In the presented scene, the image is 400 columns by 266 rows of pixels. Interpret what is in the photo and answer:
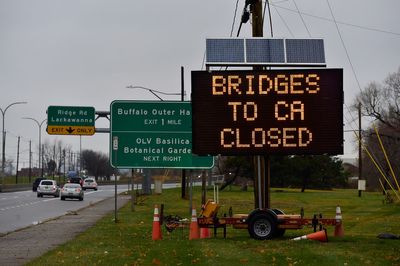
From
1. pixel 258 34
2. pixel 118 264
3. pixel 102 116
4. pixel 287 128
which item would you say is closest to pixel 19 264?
pixel 118 264

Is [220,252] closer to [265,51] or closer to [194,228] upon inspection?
[194,228]

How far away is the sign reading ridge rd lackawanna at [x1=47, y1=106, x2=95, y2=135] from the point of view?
4212cm

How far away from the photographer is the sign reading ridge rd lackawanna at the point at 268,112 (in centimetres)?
1551

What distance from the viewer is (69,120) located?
42344 millimetres

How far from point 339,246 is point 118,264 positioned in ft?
15.0

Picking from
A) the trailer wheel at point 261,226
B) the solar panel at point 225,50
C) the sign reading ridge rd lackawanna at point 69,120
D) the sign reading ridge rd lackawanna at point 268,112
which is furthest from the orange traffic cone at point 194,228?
the sign reading ridge rd lackawanna at point 69,120

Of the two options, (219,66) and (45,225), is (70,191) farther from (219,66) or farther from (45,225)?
(219,66)

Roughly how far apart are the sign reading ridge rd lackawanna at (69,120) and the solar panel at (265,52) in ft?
87.5

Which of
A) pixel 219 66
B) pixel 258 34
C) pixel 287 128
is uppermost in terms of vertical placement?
pixel 258 34

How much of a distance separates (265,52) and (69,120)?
27.1 meters

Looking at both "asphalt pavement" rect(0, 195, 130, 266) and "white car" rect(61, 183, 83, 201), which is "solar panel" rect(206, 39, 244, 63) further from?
"white car" rect(61, 183, 83, 201)

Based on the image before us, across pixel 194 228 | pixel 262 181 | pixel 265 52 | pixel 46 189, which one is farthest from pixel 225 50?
pixel 46 189

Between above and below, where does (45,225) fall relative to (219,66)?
below

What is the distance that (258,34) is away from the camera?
19.2 metres
